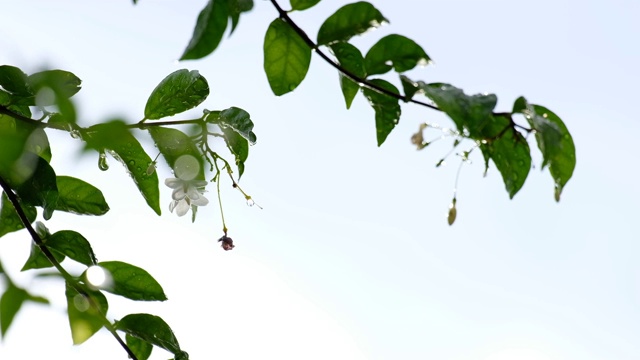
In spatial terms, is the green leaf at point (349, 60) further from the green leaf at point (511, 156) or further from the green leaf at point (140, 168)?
the green leaf at point (140, 168)

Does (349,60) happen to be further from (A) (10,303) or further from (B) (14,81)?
(A) (10,303)

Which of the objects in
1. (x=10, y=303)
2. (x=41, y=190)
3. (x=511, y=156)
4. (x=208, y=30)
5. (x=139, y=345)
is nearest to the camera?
(x=10, y=303)

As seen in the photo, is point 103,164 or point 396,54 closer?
point 396,54

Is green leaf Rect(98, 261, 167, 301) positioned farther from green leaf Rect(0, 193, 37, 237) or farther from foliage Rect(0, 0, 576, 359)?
green leaf Rect(0, 193, 37, 237)

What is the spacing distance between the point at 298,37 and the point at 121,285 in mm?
Result: 324

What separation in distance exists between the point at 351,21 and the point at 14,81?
41 centimetres

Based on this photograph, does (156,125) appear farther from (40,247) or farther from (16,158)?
(16,158)

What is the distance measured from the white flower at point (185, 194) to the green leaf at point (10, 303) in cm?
72

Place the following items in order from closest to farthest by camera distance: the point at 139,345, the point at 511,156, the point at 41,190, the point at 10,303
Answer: the point at 10,303 → the point at 511,156 → the point at 41,190 → the point at 139,345

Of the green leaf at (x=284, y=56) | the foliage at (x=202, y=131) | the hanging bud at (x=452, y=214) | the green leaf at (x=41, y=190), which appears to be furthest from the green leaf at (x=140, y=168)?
the hanging bud at (x=452, y=214)

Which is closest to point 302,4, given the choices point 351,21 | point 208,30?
point 351,21

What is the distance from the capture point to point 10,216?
87 cm

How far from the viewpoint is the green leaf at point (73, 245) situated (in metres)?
0.81

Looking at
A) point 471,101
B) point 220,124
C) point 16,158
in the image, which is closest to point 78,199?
→ point 220,124
